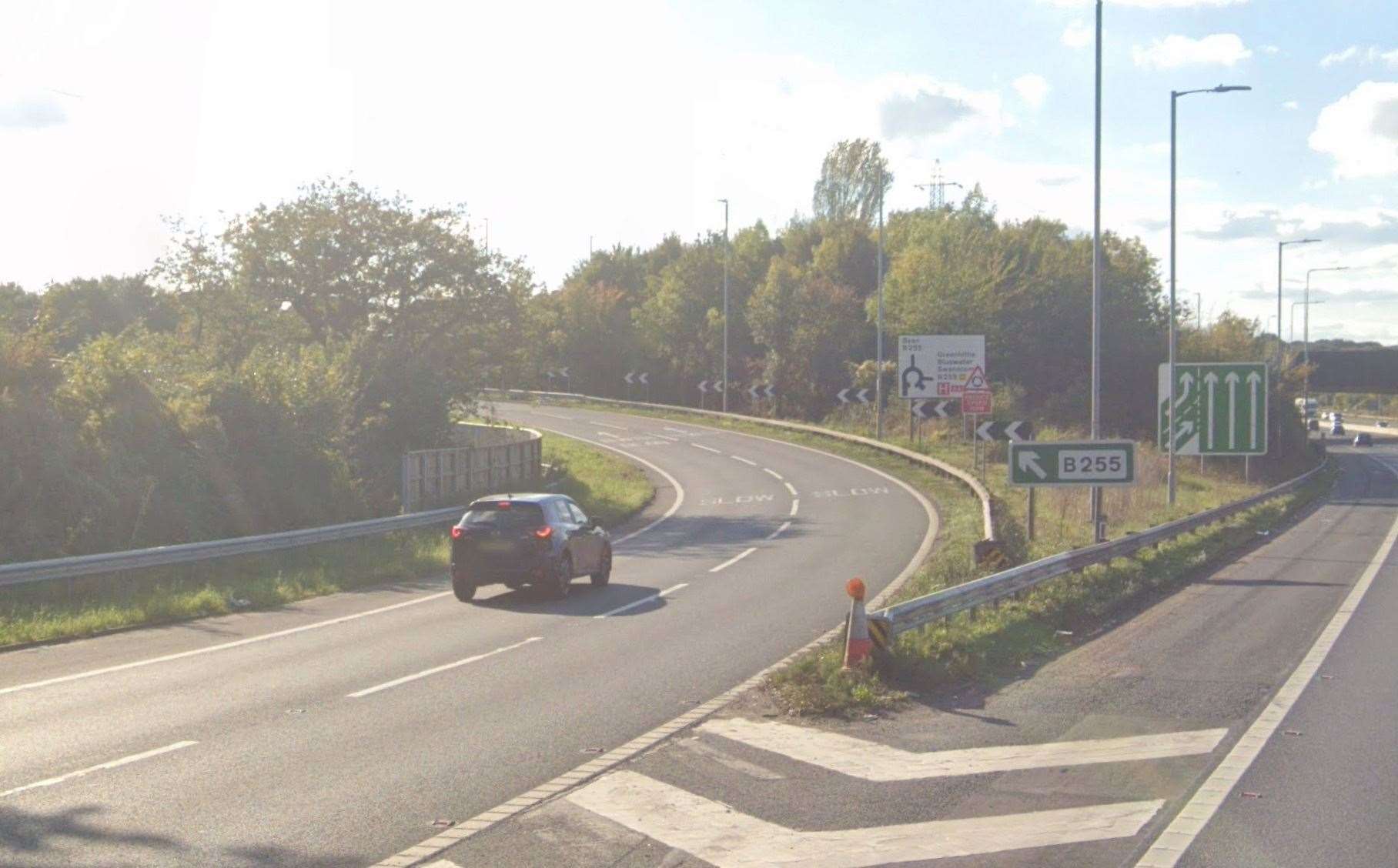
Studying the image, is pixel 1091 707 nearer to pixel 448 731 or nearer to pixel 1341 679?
pixel 1341 679

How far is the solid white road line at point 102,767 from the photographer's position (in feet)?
28.9

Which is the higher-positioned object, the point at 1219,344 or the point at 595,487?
the point at 1219,344

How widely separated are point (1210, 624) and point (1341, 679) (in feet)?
12.8

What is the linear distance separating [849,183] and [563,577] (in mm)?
90812

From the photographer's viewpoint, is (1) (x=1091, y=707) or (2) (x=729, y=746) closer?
(2) (x=729, y=746)

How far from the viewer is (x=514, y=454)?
1607 inches

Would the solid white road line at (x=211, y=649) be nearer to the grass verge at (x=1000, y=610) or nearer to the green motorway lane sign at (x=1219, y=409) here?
the grass verge at (x=1000, y=610)

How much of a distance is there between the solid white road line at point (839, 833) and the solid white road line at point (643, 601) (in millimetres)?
9914

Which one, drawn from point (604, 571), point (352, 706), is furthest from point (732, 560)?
point (352, 706)

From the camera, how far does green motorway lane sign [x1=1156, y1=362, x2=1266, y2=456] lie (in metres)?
35.0

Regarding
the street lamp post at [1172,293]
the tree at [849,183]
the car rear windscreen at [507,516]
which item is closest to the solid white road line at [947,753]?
the car rear windscreen at [507,516]

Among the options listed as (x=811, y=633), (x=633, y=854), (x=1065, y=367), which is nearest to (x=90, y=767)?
(x=633, y=854)

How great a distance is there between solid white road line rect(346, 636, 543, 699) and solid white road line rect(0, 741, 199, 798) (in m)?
2.27

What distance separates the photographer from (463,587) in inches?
795
